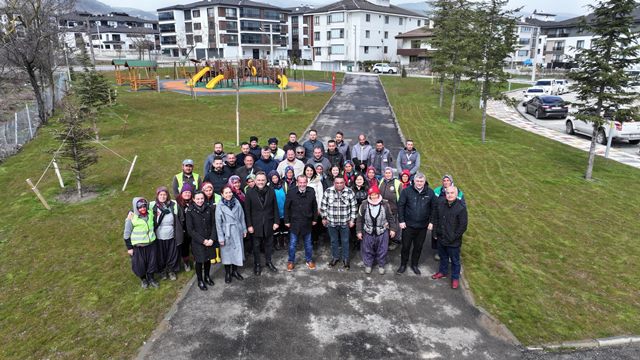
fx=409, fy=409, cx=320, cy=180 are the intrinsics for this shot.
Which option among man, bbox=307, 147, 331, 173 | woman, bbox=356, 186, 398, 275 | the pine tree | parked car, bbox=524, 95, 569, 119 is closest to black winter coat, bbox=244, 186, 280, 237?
woman, bbox=356, 186, 398, 275

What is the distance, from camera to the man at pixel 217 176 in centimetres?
926

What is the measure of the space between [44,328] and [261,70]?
41089 mm

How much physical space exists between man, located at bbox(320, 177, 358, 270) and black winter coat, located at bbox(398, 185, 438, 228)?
971 mm

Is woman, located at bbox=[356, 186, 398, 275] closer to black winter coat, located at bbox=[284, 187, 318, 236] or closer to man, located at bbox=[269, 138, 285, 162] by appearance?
black winter coat, located at bbox=[284, 187, 318, 236]

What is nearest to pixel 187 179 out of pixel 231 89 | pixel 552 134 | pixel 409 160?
pixel 409 160

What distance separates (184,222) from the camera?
8016mm

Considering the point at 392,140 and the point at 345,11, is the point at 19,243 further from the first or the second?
the point at 345,11

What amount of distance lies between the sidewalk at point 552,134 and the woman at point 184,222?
59.8 feet

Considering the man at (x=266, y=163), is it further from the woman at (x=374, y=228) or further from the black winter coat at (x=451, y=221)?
the black winter coat at (x=451, y=221)

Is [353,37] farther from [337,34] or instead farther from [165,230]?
[165,230]

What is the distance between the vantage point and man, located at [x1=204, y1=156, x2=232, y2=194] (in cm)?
926

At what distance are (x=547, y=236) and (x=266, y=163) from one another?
7185mm

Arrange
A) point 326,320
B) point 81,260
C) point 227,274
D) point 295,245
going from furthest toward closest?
point 81,260, point 295,245, point 227,274, point 326,320

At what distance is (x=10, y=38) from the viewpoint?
884 inches
